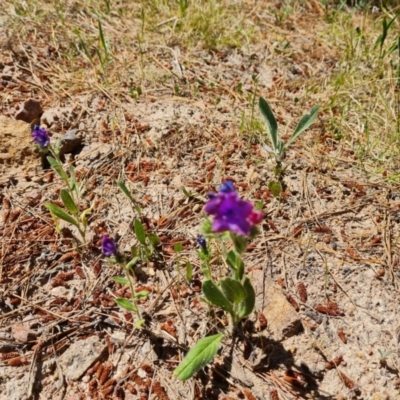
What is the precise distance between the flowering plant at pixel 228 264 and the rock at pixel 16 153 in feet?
3.66

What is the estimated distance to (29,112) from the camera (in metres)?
2.49

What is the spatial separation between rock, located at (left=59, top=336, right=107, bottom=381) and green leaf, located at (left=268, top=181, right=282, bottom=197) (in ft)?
3.47

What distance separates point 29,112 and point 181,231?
1159mm

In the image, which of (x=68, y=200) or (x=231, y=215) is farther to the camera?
(x=68, y=200)

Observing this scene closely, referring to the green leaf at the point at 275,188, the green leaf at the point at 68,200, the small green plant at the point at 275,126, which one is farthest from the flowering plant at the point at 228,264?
the small green plant at the point at 275,126

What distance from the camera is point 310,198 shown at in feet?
7.28

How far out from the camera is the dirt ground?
5.54 ft

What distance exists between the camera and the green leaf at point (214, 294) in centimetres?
158

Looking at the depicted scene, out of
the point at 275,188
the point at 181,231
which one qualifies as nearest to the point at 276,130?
the point at 275,188

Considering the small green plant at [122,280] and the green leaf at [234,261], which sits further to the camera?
the small green plant at [122,280]

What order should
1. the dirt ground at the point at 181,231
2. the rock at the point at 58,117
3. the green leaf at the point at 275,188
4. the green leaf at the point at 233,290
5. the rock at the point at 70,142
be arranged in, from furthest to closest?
1. the rock at the point at 58,117
2. the rock at the point at 70,142
3. the green leaf at the point at 275,188
4. the dirt ground at the point at 181,231
5. the green leaf at the point at 233,290

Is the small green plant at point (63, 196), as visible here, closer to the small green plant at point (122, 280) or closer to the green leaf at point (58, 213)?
the green leaf at point (58, 213)

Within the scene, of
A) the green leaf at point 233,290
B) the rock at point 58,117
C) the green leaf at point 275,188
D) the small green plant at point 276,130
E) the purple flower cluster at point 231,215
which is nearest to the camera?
the purple flower cluster at point 231,215

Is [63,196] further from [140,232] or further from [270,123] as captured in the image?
[270,123]
